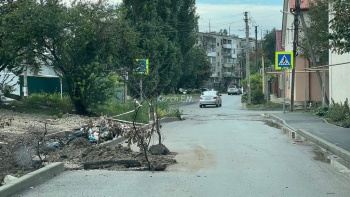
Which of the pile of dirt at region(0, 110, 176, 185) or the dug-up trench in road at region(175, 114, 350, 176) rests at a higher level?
the pile of dirt at region(0, 110, 176, 185)

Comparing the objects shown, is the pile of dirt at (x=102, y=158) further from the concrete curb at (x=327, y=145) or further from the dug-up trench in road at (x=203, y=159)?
the concrete curb at (x=327, y=145)

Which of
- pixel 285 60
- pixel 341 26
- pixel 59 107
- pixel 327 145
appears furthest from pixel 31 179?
pixel 285 60

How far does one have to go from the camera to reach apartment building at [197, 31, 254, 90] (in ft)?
433

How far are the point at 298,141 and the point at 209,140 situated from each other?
110 inches

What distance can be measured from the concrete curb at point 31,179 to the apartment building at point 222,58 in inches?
4514

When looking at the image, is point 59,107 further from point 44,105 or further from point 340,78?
point 340,78

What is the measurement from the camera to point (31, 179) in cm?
948

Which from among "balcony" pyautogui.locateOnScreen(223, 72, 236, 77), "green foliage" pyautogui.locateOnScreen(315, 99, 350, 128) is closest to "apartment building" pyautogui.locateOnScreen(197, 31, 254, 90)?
"balcony" pyautogui.locateOnScreen(223, 72, 236, 77)

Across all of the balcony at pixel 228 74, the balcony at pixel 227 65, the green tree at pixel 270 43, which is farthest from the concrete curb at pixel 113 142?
the balcony at pixel 227 65

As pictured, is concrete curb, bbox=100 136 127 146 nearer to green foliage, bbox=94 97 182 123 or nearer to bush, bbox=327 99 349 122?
green foliage, bbox=94 97 182 123

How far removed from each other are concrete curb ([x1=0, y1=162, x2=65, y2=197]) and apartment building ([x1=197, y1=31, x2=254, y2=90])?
11465 centimetres

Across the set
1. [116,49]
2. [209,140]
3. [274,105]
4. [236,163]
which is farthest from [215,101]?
[236,163]

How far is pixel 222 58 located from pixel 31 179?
137 metres

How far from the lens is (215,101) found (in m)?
47.8
